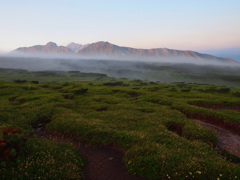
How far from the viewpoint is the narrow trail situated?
9328mm

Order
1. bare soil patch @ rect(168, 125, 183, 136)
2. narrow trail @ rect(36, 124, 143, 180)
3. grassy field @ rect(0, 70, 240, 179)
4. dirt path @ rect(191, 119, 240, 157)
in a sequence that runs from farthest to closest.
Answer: bare soil patch @ rect(168, 125, 183, 136) < dirt path @ rect(191, 119, 240, 157) < narrow trail @ rect(36, 124, 143, 180) < grassy field @ rect(0, 70, 240, 179)

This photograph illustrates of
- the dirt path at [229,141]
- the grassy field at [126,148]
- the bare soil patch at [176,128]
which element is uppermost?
the grassy field at [126,148]

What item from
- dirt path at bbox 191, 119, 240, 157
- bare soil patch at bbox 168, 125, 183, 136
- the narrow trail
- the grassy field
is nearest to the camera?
the grassy field

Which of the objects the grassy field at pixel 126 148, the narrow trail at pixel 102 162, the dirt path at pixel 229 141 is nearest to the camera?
the grassy field at pixel 126 148

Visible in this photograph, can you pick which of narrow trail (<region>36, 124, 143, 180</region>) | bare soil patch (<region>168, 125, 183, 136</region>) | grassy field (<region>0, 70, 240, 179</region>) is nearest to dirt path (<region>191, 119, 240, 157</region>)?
grassy field (<region>0, 70, 240, 179</region>)

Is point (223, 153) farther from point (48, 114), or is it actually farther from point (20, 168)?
point (48, 114)

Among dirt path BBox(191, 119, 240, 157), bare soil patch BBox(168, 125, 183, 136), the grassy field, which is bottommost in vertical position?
dirt path BBox(191, 119, 240, 157)

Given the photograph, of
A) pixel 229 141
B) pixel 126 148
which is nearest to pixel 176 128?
pixel 229 141

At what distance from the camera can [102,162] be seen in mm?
10820

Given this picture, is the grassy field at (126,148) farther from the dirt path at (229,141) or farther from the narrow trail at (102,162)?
the dirt path at (229,141)

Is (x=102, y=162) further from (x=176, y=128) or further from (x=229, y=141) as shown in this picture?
(x=229, y=141)

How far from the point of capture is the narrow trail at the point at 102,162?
9.33 m

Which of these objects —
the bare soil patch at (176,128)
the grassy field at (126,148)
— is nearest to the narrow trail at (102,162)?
the grassy field at (126,148)

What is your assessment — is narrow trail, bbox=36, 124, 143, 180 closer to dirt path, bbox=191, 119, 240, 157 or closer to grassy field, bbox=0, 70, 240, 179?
grassy field, bbox=0, 70, 240, 179
